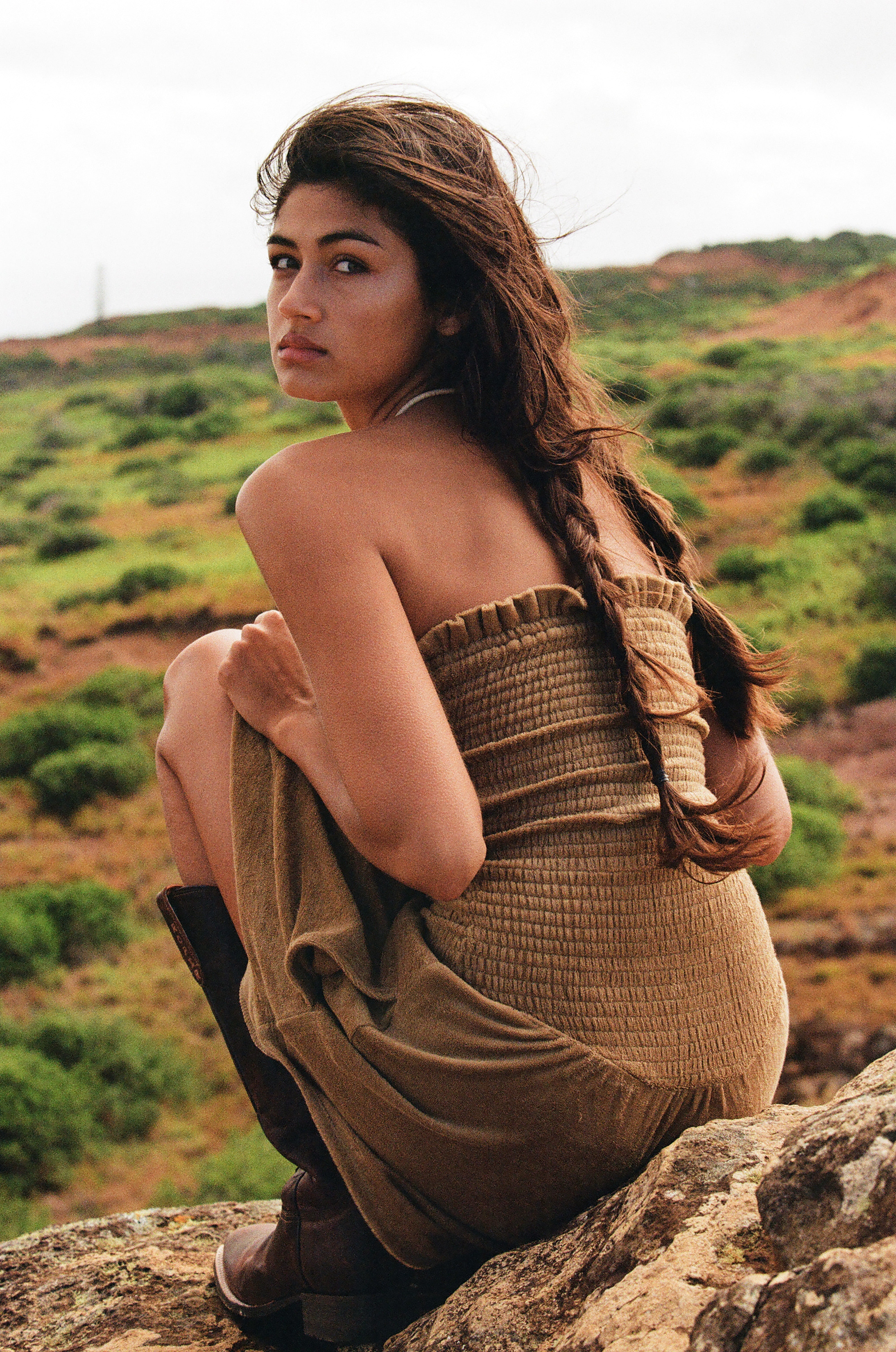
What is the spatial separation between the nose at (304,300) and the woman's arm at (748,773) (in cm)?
83

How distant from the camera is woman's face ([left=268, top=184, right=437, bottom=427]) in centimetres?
160

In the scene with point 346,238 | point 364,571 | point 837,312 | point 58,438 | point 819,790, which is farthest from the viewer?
point 837,312

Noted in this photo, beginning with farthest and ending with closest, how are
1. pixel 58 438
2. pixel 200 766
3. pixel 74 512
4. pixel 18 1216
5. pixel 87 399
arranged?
pixel 87 399
pixel 58 438
pixel 74 512
pixel 18 1216
pixel 200 766

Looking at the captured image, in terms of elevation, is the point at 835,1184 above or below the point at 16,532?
below

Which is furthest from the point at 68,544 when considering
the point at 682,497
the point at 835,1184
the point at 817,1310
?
the point at 817,1310

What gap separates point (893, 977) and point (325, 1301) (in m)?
4.88

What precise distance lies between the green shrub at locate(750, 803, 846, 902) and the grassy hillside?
0.03 meters

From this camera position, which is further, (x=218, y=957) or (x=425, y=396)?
(x=218, y=957)

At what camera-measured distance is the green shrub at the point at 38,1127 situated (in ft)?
16.2

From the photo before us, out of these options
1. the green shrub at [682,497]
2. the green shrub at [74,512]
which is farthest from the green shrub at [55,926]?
the green shrub at [74,512]

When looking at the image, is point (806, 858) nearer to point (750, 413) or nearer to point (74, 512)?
point (750, 413)

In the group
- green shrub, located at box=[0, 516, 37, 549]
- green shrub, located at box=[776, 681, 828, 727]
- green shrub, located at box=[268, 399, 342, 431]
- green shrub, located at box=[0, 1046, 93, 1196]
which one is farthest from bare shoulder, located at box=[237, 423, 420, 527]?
green shrub, located at box=[268, 399, 342, 431]

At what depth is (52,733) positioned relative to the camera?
9.87 metres

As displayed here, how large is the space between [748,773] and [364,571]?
75cm
